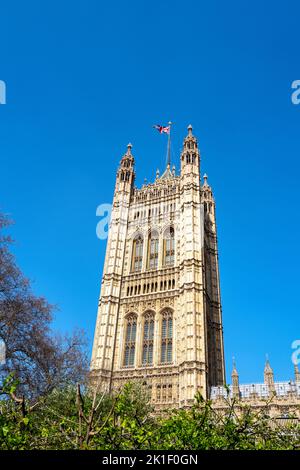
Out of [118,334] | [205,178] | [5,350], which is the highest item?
[205,178]

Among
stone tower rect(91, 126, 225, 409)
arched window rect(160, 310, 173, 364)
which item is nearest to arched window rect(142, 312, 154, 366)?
stone tower rect(91, 126, 225, 409)

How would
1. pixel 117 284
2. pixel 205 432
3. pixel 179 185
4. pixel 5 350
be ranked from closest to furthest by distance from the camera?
pixel 205 432
pixel 5 350
pixel 117 284
pixel 179 185

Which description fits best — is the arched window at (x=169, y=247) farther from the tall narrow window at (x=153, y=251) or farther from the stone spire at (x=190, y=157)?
the stone spire at (x=190, y=157)

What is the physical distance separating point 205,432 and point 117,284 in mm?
35217

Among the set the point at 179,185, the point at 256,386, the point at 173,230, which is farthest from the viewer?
the point at 179,185

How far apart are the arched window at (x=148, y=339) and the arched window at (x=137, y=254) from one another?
6558 mm

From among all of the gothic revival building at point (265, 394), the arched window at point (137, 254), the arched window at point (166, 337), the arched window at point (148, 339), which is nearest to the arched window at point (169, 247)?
the arched window at point (137, 254)

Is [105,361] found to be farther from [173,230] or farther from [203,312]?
[173,230]

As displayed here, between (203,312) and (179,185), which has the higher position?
(179,185)

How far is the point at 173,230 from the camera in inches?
1816

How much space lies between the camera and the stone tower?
35.2 metres

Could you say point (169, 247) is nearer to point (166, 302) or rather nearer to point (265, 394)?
point (166, 302)

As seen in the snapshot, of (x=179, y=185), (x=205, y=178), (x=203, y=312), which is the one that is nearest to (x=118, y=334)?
(x=203, y=312)
